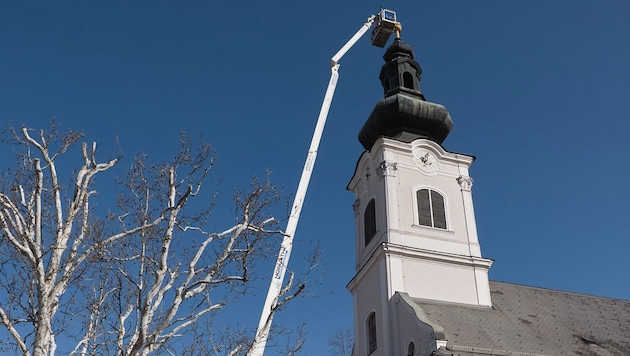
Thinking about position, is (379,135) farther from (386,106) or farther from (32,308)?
(32,308)

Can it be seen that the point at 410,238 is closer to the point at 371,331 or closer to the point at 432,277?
the point at 432,277

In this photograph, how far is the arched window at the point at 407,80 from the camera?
30625 mm

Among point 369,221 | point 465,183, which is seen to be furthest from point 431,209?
point 369,221

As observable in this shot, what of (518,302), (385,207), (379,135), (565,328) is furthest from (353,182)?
(565,328)

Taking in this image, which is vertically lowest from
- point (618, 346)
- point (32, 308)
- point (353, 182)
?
point (32, 308)

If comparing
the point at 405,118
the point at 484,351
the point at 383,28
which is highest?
the point at 383,28

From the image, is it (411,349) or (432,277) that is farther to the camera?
(432,277)

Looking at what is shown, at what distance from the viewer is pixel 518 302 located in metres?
24.3

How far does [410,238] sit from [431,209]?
1919 millimetres

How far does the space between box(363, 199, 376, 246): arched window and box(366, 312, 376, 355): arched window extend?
3393mm

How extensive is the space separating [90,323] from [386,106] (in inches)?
759

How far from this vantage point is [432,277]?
2348 cm

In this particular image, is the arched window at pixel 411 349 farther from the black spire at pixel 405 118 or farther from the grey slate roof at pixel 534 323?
the black spire at pixel 405 118

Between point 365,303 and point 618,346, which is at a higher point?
point 365,303
